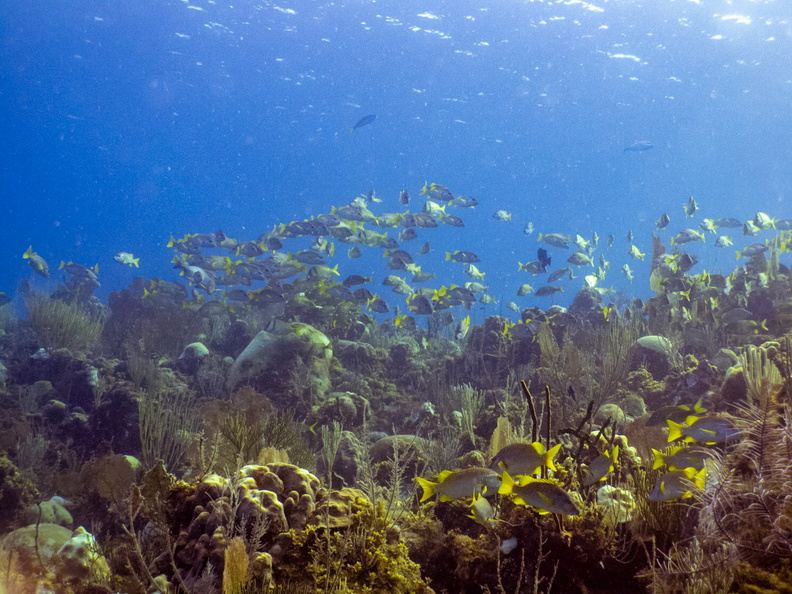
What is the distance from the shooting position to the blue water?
1385 inches

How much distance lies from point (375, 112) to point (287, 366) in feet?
187

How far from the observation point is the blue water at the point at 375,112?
3519 centimetres

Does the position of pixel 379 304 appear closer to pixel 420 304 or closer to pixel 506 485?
pixel 420 304

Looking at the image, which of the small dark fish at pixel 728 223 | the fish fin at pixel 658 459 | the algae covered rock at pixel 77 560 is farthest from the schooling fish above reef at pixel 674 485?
the small dark fish at pixel 728 223

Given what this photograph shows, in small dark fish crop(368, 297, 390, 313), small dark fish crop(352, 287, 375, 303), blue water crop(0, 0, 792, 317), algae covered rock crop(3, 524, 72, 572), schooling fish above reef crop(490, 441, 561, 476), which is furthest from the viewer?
blue water crop(0, 0, 792, 317)

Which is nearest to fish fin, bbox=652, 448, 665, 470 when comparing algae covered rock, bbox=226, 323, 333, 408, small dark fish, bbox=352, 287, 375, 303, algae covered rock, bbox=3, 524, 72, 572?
algae covered rock, bbox=3, 524, 72, 572

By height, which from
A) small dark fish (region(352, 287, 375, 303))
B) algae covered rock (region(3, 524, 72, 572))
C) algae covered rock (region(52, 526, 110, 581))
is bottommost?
small dark fish (region(352, 287, 375, 303))

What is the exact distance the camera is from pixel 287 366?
9.98 m

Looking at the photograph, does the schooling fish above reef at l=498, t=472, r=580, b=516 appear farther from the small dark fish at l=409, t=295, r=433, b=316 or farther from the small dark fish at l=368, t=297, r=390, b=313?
the small dark fish at l=368, t=297, r=390, b=313

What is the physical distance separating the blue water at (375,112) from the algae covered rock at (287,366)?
6.72m

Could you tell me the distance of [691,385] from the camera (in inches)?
276

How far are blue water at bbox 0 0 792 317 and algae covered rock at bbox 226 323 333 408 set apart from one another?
264 inches

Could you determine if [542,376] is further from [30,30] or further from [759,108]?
[759,108]

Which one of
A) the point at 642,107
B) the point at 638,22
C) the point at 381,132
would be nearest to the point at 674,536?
the point at 638,22
